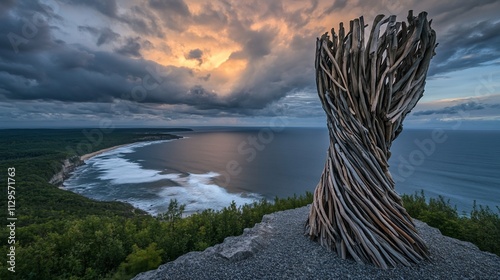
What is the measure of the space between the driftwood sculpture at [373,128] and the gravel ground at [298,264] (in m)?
0.31

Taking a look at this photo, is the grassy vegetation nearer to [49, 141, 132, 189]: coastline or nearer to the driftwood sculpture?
the driftwood sculpture

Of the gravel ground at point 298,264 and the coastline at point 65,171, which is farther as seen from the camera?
the coastline at point 65,171

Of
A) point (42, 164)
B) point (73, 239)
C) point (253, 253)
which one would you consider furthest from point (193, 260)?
point (42, 164)

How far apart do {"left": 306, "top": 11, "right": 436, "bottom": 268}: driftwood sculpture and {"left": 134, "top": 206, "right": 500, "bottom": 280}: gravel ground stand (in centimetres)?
31

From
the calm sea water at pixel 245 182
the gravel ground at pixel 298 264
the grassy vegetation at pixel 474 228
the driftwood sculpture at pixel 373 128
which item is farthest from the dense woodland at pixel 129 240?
the calm sea water at pixel 245 182

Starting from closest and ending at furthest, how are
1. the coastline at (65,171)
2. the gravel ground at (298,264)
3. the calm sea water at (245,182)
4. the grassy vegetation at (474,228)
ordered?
the gravel ground at (298,264)
the grassy vegetation at (474,228)
the calm sea water at (245,182)
the coastline at (65,171)

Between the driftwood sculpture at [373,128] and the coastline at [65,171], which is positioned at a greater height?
the driftwood sculpture at [373,128]

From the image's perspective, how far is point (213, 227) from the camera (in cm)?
766

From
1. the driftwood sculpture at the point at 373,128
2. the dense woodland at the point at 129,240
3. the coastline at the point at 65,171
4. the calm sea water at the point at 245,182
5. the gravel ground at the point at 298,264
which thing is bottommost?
the coastline at the point at 65,171

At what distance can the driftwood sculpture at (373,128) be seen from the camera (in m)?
5.06

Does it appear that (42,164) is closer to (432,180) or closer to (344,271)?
(344,271)

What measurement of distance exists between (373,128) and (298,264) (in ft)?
11.7

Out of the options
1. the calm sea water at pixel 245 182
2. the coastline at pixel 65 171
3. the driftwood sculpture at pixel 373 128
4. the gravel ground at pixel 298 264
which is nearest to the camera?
the gravel ground at pixel 298 264

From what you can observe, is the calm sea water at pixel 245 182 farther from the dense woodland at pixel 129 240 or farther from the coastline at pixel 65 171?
the dense woodland at pixel 129 240
